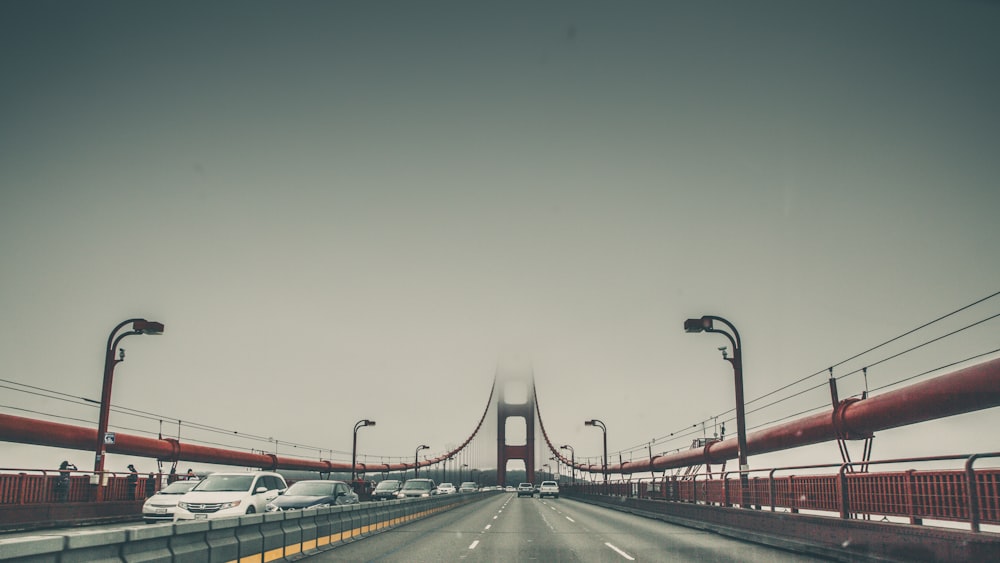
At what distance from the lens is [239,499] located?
18438mm

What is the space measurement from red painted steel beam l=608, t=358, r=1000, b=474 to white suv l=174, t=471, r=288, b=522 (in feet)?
51.8

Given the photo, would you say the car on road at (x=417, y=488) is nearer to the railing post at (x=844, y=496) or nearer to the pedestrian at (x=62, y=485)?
the pedestrian at (x=62, y=485)

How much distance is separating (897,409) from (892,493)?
6.52 meters

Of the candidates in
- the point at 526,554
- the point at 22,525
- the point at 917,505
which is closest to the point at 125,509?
the point at 22,525

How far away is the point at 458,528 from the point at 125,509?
1215 cm

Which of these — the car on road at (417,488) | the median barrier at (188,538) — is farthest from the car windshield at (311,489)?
the car on road at (417,488)

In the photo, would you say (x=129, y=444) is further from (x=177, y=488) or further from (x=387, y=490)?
(x=177, y=488)

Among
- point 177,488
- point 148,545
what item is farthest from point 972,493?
point 177,488

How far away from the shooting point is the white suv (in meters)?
17.8

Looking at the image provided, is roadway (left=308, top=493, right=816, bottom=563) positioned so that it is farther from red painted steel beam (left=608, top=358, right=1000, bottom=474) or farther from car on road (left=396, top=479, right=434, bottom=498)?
car on road (left=396, top=479, right=434, bottom=498)

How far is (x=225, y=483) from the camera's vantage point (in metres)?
19.4

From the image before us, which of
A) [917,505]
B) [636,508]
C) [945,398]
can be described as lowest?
[636,508]

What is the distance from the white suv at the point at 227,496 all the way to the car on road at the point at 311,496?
416mm

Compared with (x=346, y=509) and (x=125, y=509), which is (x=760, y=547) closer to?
(x=346, y=509)
